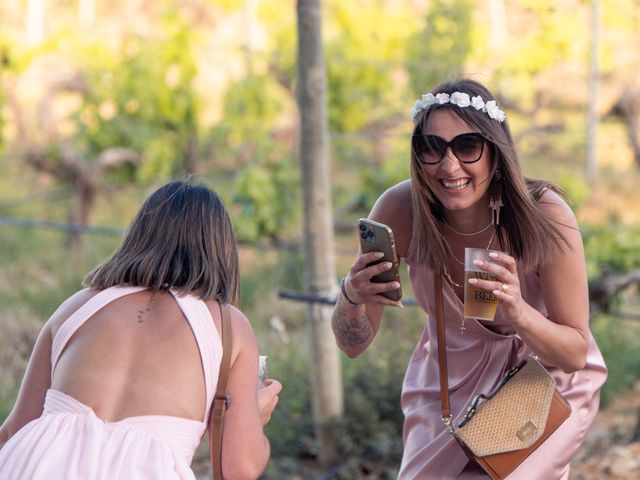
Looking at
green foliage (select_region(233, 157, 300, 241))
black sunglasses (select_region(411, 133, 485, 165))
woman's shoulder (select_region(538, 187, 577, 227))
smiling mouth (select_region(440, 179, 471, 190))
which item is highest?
black sunglasses (select_region(411, 133, 485, 165))

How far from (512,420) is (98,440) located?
3.24 ft

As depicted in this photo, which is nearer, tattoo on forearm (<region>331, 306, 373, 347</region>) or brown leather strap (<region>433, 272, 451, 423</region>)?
brown leather strap (<region>433, 272, 451, 423</region>)

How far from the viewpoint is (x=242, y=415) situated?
7.00 ft

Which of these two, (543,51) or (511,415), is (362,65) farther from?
(511,415)

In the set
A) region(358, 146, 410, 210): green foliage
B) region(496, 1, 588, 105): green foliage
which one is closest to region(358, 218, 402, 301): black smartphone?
region(358, 146, 410, 210): green foliage

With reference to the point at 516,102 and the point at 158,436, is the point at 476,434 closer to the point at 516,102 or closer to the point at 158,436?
the point at 158,436

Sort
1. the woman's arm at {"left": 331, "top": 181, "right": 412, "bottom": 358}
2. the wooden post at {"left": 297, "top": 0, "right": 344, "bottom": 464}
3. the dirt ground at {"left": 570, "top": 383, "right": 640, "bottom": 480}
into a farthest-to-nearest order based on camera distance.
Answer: the wooden post at {"left": 297, "top": 0, "right": 344, "bottom": 464} → the dirt ground at {"left": 570, "top": 383, "right": 640, "bottom": 480} → the woman's arm at {"left": 331, "top": 181, "right": 412, "bottom": 358}

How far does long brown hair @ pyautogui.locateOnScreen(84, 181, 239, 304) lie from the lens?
2.11 metres

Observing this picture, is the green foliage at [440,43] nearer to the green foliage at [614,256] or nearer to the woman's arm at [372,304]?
the green foliage at [614,256]

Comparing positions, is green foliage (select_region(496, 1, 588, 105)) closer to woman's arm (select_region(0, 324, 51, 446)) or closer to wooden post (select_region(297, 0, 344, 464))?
wooden post (select_region(297, 0, 344, 464))

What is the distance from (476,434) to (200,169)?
802 cm

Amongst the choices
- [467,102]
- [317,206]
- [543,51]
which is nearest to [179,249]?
[467,102]

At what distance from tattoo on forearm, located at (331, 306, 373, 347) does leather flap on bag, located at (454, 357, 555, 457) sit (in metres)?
0.38

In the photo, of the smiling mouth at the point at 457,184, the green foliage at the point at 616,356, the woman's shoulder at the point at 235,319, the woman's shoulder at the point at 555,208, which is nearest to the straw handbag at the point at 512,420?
the woman's shoulder at the point at 555,208
